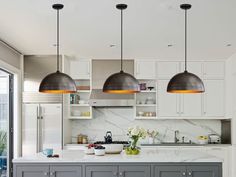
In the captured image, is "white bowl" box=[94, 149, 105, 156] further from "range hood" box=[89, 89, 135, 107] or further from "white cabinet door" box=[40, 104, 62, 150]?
"range hood" box=[89, 89, 135, 107]

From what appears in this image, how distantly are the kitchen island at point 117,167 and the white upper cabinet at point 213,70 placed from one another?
340 centimetres

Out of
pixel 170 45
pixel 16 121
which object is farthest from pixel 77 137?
pixel 170 45

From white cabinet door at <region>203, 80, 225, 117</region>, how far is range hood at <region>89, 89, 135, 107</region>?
5.02 ft

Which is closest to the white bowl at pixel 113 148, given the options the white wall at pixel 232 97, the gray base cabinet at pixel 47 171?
the gray base cabinet at pixel 47 171

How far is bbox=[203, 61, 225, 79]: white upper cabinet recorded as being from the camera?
7.74 m

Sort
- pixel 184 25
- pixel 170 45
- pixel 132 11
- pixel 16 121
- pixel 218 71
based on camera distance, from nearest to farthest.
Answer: pixel 132 11 < pixel 184 25 < pixel 170 45 < pixel 16 121 < pixel 218 71

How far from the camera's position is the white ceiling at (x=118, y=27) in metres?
4.20

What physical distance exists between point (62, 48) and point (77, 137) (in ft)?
7.05

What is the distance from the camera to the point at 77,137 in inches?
314

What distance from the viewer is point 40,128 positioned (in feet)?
23.2

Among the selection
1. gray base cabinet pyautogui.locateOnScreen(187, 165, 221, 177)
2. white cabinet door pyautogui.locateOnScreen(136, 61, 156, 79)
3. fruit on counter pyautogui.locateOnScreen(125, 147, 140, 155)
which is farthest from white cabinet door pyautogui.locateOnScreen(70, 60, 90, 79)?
gray base cabinet pyautogui.locateOnScreen(187, 165, 221, 177)

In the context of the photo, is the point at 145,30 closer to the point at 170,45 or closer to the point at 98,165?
the point at 170,45

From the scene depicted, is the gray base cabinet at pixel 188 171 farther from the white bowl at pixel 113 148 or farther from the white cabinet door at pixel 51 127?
the white cabinet door at pixel 51 127

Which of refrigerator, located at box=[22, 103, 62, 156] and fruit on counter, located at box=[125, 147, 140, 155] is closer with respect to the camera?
fruit on counter, located at box=[125, 147, 140, 155]
